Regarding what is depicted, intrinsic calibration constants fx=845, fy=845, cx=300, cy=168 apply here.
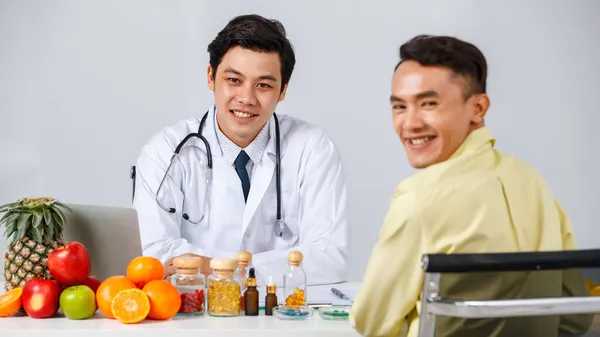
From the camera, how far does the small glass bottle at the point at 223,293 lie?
1.99 metres

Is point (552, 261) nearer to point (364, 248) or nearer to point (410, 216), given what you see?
point (410, 216)

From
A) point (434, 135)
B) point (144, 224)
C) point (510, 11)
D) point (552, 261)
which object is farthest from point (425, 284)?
point (510, 11)

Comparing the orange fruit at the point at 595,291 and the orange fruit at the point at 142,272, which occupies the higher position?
the orange fruit at the point at 595,291

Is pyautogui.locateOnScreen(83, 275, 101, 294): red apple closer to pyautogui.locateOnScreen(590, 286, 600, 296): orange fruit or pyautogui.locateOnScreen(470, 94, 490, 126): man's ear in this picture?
pyautogui.locateOnScreen(470, 94, 490, 126): man's ear

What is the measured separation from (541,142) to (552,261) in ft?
12.2

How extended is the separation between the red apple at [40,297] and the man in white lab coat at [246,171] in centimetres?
91

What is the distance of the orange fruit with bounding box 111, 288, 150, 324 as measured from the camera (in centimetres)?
189

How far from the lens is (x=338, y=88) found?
4.76 metres

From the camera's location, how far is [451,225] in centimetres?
145

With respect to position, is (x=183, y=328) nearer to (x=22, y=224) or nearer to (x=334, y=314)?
(x=334, y=314)

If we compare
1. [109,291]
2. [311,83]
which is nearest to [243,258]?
[109,291]

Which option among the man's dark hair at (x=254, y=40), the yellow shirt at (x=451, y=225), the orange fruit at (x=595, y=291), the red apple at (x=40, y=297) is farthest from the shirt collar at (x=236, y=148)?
the orange fruit at (x=595, y=291)

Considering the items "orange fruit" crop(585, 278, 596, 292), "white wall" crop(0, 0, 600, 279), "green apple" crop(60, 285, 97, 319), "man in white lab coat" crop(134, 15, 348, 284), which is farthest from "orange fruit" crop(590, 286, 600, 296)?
"white wall" crop(0, 0, 600, 279)

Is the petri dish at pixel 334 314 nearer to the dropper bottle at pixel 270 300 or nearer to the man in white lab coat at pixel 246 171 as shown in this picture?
the dropper bottle at pixel 270 300
